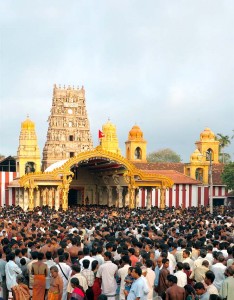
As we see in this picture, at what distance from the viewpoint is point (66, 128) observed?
78.1 metres

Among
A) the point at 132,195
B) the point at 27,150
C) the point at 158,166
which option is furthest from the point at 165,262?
the point at 27,150

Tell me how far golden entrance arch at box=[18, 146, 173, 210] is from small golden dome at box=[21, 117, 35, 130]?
39.8ft

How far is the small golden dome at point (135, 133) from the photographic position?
68.3 m

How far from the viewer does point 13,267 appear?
452 inches

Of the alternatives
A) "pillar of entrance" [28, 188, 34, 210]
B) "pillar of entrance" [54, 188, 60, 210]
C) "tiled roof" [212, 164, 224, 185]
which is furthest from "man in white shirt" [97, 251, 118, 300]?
"tiled roof" [212, 164, 224, 185]

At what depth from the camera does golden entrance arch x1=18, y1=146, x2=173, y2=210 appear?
41719 mm

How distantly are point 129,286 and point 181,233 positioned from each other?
8.42m

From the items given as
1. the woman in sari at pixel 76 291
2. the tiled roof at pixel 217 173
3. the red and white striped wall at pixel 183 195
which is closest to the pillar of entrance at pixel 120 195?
the red and white striped wall at pixel 183 195

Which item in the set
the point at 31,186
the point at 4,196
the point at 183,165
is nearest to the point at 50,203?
the point at 4,196

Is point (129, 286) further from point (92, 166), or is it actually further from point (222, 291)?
point (92, 166)

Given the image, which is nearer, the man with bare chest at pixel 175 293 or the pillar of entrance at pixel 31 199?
the man with bare chest at pixel 175 293

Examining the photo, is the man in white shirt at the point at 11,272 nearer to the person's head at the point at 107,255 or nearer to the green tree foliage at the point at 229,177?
the person's head at the point at 107,255

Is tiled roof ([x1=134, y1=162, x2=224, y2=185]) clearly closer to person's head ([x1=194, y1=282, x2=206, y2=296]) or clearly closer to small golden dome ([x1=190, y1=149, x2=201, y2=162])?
small golden dome ([x1=190, y1=149, x2=201, y2=162])

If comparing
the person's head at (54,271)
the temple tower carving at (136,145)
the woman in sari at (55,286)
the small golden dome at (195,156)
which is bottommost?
the woman in sari at (55,286)
